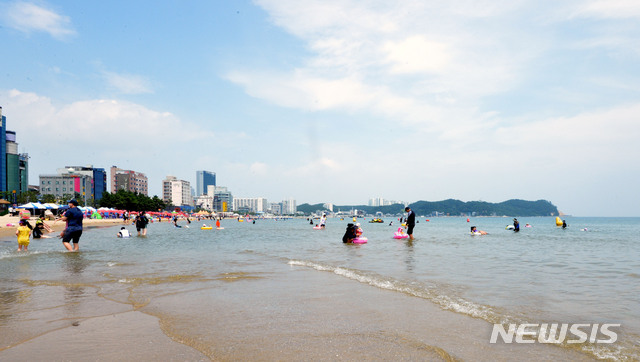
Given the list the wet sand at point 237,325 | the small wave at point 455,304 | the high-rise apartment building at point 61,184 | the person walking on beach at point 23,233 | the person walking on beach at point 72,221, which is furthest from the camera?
the high-rise apartment building at point 61,184

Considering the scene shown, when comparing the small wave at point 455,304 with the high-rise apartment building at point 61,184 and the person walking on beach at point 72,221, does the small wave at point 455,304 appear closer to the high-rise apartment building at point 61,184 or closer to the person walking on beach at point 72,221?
the person walking on beach at point 72,221

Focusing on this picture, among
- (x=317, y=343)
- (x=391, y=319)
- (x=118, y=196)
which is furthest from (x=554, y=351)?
(x=118, y=196)

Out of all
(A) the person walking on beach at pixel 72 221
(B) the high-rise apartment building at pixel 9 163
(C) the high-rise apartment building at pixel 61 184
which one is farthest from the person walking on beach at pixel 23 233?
(C) the high-rise apartment building at pixel 61 184

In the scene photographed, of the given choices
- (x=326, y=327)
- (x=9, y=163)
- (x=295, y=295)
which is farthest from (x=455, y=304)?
(x=9, y=163)

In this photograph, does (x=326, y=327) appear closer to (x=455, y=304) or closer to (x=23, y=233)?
(x=455, y=304)

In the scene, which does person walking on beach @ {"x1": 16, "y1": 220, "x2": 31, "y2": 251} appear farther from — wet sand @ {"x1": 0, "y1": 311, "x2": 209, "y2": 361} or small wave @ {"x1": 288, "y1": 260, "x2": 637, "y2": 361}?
wet sand @ {"x1": 0, "y1": 311, "x2": 209, "y2": 361}

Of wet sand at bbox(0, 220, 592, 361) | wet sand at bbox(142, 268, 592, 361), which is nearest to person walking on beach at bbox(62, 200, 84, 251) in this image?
wet sand at bbox(0, 220, 592, 361)

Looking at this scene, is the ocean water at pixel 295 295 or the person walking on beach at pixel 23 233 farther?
the person walking on beach at pixel 23 233

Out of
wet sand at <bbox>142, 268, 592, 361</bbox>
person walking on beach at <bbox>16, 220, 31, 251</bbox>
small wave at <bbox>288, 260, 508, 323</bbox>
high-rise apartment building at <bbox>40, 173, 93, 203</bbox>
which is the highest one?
high-rise apartment building at <bbox>40, 173, 93, 203</bbox>

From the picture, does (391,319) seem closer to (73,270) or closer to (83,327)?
(83,327)

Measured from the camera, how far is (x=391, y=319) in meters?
6.62

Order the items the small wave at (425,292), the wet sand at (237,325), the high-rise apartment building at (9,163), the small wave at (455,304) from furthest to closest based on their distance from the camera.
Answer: the high-rise apartment building at (9,163) < the small wave at (425,292) < the small wave at (455,304) < the wet sand at (237,325)

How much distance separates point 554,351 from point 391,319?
8.06ft

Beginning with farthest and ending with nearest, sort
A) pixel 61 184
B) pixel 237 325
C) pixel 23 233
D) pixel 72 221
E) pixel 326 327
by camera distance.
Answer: pixel 61 184 → pixel 23 233 → pixel 72 221 → pixel 237 325 → pixel 326 327
